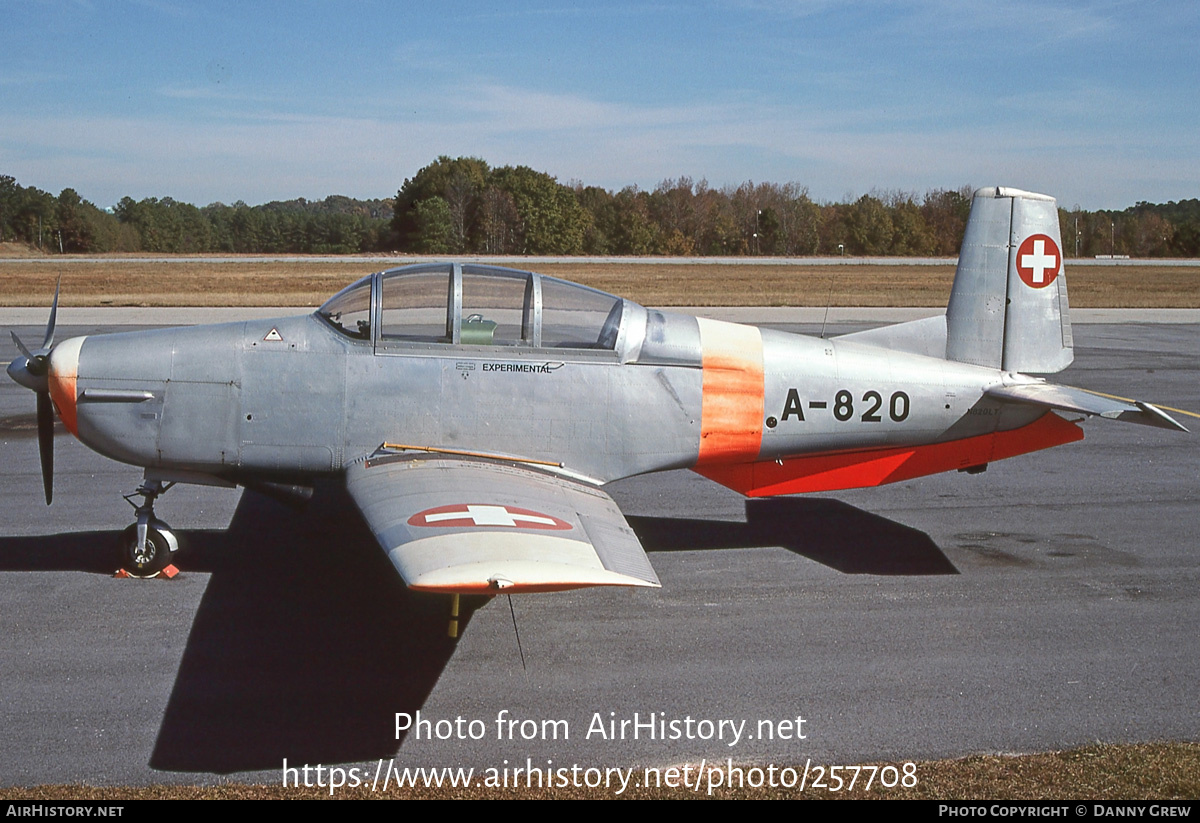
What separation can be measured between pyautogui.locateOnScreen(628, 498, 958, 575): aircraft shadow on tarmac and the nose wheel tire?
3.89 meters

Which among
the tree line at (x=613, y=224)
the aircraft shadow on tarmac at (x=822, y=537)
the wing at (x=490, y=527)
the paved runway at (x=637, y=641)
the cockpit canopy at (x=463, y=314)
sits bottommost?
the paved runway at (x=637, y=641)

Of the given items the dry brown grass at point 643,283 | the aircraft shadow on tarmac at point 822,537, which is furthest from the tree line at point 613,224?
the aircraft shadow on tarmac at point 822,537

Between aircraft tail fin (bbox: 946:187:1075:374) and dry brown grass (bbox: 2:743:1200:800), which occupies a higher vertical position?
aircraft tail fin (bbox: 946:187:1075:374)

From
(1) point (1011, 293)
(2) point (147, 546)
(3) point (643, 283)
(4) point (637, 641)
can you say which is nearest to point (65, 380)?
(2) point (147, 546)

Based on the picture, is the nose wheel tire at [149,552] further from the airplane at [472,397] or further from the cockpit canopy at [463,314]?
the cockpit canopy at [463,314]

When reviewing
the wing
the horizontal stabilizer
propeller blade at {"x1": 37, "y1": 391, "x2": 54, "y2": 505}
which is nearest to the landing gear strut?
propeller blade at {"x1": 37, "y1": 391, "x2": 54, "y2": 505}

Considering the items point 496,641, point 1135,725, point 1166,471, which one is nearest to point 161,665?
point 496,641

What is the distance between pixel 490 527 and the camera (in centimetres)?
545

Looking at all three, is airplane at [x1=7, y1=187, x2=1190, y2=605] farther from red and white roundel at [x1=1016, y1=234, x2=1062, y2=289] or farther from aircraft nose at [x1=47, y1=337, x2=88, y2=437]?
red and white roundel at [x1=1016, y1=234, x2=1062, y2=289]

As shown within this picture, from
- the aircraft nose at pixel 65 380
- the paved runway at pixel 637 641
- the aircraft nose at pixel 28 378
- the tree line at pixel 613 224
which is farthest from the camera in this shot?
the tree line at pixel 613 224

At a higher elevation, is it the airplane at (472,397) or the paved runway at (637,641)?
the airplane at (472,397)

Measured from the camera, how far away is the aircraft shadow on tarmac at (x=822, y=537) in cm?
813

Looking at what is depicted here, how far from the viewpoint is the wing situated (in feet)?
15.6

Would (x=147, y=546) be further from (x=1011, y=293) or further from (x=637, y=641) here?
(x=1011, y=293)
